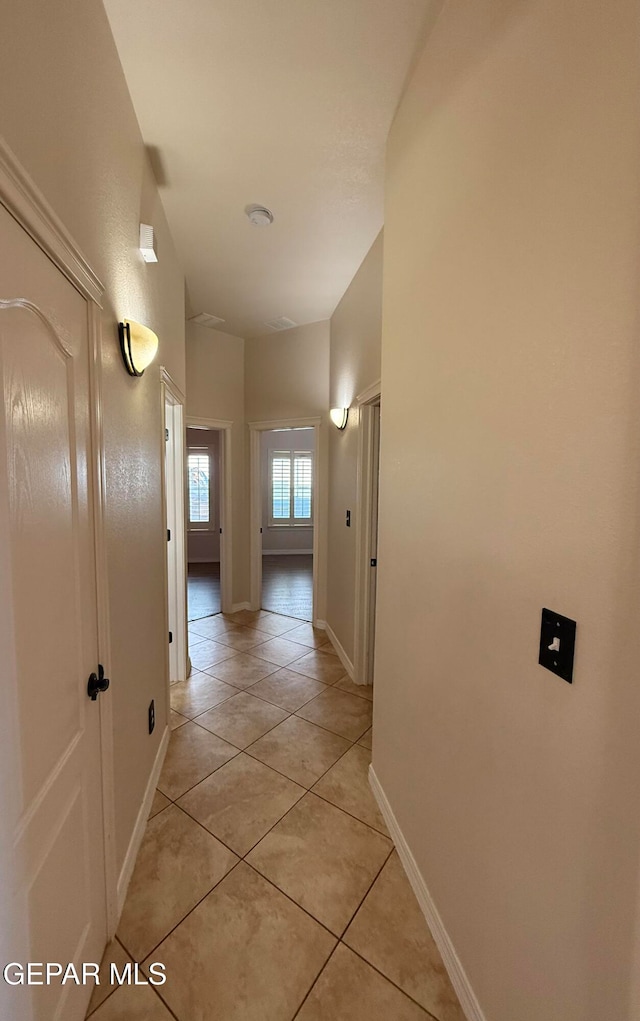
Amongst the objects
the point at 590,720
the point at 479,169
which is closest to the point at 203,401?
the point at 479,169

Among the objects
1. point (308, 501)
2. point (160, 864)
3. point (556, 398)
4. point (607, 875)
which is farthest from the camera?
point (308, 501)

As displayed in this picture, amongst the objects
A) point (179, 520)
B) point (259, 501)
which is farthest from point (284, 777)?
point (259, 501)

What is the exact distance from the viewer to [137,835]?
1607mm

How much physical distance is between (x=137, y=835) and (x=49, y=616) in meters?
1.28

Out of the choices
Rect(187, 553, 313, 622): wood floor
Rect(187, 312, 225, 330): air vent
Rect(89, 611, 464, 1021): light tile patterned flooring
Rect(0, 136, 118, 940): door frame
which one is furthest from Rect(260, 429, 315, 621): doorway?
Rect(0, 136, 118, 940): door frame

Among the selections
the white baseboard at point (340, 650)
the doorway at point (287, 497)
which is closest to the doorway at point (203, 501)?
the doorway at point (287, 497)

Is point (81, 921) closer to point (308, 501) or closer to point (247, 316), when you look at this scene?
point (247, 316)

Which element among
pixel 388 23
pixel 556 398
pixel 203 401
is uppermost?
pixel 388 23

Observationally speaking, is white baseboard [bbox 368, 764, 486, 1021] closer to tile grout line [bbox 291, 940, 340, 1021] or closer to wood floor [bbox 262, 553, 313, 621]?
tile grout line [bbox 291, 940, 340, 1021]

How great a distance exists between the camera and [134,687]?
164cm

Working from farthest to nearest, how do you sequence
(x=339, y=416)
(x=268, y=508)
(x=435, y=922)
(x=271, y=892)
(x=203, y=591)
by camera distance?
(x=268, y=508), (x=203, y=591), (x=339, y=416), (x=271, y=892), (x=435, y=922)

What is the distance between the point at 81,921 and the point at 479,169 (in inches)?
93.5

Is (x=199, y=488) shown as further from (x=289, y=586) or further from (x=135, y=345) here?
(x=135, y=345)

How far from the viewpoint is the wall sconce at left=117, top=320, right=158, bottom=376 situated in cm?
145
